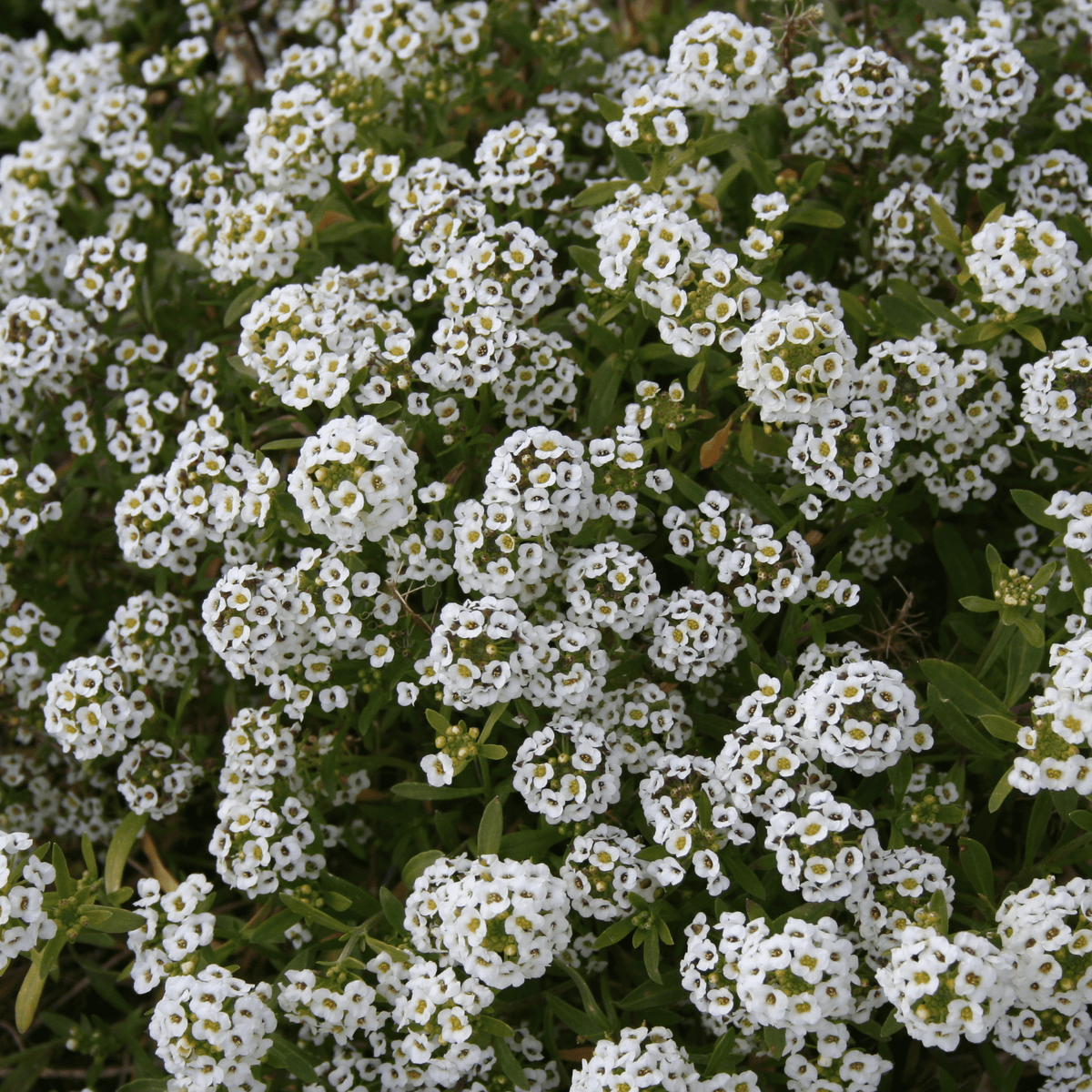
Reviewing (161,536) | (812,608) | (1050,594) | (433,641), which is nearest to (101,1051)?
(161,536)

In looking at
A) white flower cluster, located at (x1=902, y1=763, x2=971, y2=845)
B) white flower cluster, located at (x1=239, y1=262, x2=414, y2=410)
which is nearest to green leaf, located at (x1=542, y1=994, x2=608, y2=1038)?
white flower cluster, located at (x1=902, y1=763, x2=971, y2=845)

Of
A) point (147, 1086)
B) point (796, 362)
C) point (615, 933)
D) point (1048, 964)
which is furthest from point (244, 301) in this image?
point (1048, 964)

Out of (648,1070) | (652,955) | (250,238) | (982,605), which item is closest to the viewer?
(648,1070)

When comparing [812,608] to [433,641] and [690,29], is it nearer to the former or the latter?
[433,641]

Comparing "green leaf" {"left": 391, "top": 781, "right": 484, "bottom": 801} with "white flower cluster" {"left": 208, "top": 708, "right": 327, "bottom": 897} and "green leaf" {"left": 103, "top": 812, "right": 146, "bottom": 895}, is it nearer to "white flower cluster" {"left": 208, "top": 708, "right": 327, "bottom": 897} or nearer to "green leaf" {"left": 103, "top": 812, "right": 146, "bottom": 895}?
"white flower cluster" {"left": 208, "top": 708, "right": 327, "bottom": 897}

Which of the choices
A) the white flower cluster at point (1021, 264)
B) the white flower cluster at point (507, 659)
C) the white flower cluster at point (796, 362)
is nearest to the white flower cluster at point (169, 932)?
the white flower cluster at point (507, 659)

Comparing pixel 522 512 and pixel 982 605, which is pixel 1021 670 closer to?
pixel 982 605
